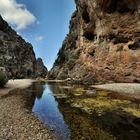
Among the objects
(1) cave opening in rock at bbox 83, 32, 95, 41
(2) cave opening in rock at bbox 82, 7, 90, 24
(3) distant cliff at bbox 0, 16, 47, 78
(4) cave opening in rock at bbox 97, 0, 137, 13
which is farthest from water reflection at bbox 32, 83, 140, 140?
(3) distant cliff at bbox 0, 16, 47, 78

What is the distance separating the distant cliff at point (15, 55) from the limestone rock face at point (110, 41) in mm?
47712

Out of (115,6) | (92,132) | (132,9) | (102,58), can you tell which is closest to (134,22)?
(132,9)

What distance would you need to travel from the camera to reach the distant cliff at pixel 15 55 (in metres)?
105

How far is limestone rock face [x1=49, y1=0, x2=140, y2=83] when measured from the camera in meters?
45.4

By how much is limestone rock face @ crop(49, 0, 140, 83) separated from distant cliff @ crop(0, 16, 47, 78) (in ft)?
157

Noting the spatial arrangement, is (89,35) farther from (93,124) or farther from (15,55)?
(15,55)

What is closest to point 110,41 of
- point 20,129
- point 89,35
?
point 89,35

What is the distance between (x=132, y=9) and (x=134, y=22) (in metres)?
3.02

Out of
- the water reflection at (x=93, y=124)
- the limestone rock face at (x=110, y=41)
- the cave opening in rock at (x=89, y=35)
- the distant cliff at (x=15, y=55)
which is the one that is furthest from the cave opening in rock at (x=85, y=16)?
the water reflection at (x=93, y=124)

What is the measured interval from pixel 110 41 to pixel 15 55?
75.1 meters

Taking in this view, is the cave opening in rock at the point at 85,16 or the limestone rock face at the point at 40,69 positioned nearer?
the cave opening in rock at the point at 85,16

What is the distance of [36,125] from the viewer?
1516 cm

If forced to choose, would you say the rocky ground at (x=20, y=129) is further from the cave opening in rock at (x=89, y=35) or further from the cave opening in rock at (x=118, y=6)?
the cave opening in rock at (x=89, y=35)

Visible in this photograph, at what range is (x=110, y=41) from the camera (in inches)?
2084
